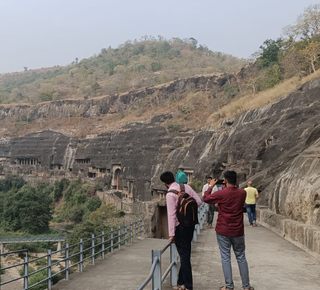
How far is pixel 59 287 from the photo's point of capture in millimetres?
8203

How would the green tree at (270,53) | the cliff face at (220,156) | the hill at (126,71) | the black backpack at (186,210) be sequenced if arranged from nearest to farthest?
the black backpack at (186,210) → the cliff face at (220,156) → the green tree at (270,53) → the hill at (126,71)

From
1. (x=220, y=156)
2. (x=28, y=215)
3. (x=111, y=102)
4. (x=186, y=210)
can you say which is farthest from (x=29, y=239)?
(x=111, y=102)

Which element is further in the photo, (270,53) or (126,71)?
(126,71)

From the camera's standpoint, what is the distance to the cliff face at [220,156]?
32.6 ft

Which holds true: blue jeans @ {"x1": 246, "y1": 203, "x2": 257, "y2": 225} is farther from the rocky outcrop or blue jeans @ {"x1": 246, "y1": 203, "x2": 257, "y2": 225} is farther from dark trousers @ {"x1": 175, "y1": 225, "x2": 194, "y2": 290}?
the rocky outcrop

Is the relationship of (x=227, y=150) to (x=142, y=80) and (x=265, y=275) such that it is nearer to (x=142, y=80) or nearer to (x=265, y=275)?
(x=265, y=275)

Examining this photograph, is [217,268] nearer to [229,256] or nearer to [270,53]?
Answer: [229,256]

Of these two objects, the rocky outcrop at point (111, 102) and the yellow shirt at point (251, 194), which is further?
the rocky outcrop at point (111, 102)

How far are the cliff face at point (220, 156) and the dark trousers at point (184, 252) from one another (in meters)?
3.25

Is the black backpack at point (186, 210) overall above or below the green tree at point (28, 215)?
above

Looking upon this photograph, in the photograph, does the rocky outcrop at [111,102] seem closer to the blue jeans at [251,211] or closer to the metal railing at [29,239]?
the metal railing at [29,239]

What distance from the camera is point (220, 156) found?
31156 mm

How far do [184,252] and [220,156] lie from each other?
2615 cm

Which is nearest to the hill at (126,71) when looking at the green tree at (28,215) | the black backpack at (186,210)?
the green tree at (28,215)
